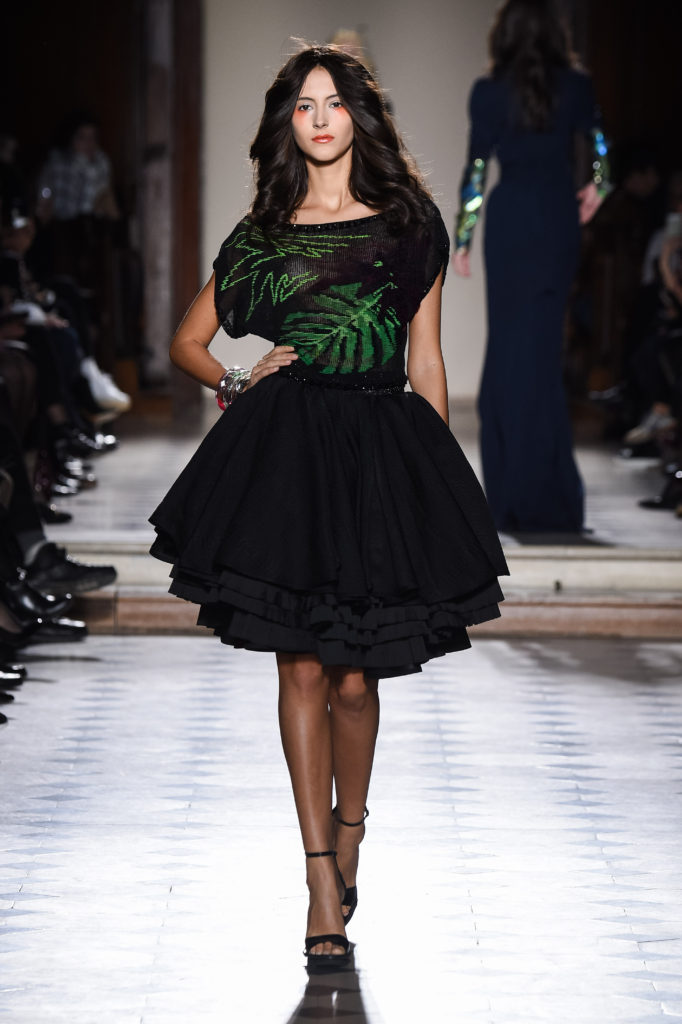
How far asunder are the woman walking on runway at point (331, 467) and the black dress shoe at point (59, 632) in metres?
2.17

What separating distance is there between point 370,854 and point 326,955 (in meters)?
0.52

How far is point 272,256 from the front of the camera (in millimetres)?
2590

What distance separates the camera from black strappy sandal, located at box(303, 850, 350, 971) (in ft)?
8.11

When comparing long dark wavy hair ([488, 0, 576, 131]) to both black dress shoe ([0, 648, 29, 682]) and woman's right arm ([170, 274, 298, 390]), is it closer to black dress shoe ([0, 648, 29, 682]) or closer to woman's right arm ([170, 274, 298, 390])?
black dress shoe ([0, 648, 29, 682])

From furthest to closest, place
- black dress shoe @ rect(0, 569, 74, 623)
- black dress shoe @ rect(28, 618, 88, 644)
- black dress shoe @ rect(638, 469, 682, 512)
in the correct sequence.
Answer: black dress shoe @ rect(638, 469, 682, 512), black dress shoe @ rect(28, 618, 88, 644), black dress shoe @ rect(0, 569, 74, 623)

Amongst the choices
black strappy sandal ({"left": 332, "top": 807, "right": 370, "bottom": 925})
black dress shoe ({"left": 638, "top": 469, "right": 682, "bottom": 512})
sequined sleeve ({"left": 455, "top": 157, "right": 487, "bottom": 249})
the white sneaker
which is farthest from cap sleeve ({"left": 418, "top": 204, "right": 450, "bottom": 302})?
the white sneaker

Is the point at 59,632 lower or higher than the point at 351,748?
lower

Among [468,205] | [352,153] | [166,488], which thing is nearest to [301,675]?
[352,153]

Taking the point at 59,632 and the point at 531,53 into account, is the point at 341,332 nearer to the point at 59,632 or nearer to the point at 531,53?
the point at 59,632

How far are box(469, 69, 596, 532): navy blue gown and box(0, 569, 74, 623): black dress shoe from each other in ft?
5.26

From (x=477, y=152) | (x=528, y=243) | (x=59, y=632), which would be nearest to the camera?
(x=59, y=632)

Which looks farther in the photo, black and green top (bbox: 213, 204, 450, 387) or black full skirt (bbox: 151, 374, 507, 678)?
black and green top (bbox: 213, 204, 450, 387)

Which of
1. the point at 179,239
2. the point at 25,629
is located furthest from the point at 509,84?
the point at 179,239

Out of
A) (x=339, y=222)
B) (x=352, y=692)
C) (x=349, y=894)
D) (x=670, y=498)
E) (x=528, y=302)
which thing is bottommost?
(x=670, y=498)
